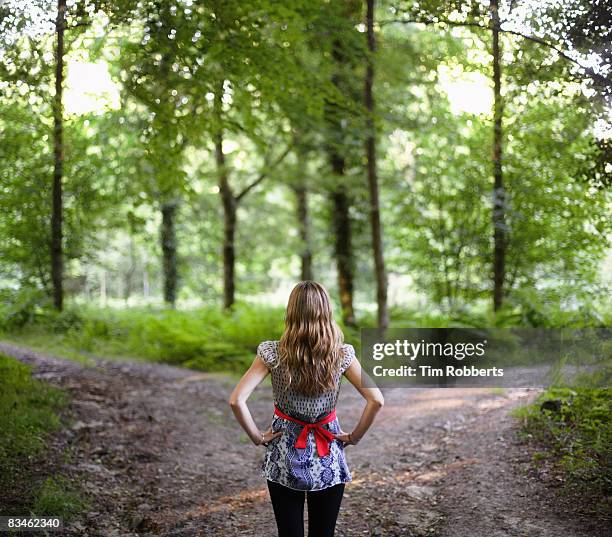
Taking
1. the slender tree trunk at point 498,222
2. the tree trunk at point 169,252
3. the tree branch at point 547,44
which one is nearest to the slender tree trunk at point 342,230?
the slender tree trunk at point 498,222

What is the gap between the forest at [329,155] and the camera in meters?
6.13

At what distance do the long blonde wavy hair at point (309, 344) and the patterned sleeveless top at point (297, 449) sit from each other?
0.07 meters

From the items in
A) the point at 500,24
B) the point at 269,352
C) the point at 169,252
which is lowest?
the point at 269,352

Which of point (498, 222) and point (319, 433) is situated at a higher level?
point (498, 222)

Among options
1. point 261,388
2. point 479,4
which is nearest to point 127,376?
point 261,388

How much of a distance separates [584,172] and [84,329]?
8031mm

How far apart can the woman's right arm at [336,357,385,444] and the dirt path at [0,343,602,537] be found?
1742 mm

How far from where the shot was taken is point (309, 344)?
320 cm

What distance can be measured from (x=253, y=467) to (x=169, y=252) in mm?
12566

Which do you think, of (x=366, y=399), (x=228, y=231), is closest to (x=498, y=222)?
(x=228, y=231)

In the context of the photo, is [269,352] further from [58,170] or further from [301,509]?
[58,170]

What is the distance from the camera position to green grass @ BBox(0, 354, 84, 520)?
468 cm

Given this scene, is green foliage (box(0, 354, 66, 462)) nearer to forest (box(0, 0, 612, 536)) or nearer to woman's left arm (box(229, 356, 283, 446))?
forest (box(0, 0, 612, 536))

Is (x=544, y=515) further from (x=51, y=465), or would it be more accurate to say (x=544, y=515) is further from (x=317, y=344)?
(x=51, y=465)
